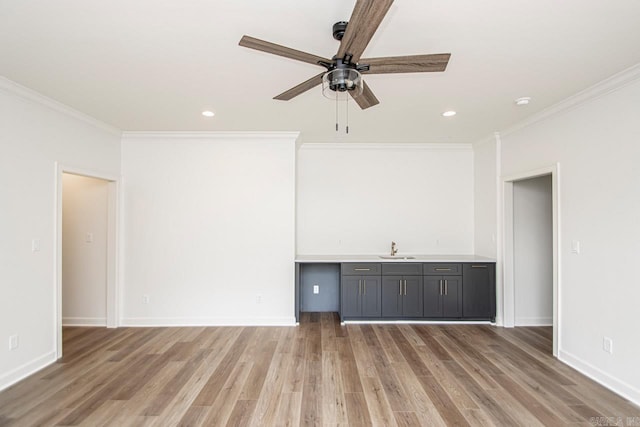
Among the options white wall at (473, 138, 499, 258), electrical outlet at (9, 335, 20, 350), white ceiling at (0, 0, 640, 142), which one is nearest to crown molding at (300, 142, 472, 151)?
white wall at (473, 138, 499, 258)

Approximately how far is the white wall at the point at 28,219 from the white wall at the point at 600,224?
208 inches

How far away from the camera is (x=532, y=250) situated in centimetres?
411

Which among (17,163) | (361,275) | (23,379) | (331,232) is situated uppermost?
(17,163)

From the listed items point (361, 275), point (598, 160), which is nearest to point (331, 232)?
point (361, 275)

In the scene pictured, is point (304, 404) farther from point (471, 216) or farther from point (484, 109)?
point (471, 216)

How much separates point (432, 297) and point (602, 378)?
181 cm

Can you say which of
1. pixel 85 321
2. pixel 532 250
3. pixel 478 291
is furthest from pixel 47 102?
pixel 532 250

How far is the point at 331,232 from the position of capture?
15.9 feet

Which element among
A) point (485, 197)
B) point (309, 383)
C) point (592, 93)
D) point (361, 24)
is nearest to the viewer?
point (361, 24)

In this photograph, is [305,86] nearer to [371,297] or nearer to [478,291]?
[371,297]

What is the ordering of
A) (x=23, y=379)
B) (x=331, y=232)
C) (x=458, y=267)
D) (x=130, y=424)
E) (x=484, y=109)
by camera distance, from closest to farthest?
(x=130, y=424) < (x=23, y=379) < (x=484, y=109) < (x=458, y=267) < (x=331, y=232)

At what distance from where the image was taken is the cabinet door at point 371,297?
4.18m

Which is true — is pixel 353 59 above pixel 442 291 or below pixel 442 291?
above

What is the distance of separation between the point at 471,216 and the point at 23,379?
228 inches
